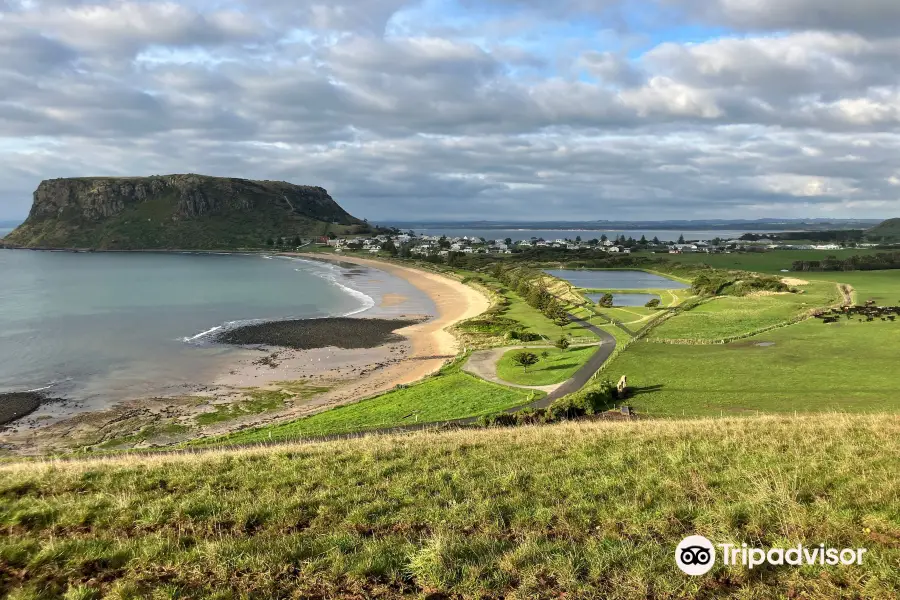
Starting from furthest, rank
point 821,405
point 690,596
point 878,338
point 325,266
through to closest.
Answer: point 325,266
point 878,338
point 821,405
point 690,596

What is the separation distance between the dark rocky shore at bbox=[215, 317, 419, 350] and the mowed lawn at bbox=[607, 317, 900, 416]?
2941 centimetres

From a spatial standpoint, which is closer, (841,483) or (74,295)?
(841,483)

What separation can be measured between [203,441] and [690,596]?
27.4 meters

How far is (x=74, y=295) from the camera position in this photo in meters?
88.8

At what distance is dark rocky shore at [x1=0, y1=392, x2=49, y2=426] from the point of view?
33656mm

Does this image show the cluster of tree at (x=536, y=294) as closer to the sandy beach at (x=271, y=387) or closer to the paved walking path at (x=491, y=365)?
the paved walking path at (x=491, y=365)

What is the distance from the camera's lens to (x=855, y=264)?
423 feet

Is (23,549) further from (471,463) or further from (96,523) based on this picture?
(471,463)

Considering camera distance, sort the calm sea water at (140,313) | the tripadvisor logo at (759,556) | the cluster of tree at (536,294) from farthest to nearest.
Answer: the cluster of tree at (536,294) < the calm sea water at (140,313) < the tripadvisor logo at (759,556)

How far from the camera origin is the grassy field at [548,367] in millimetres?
38281

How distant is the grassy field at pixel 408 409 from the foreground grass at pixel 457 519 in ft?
46.3

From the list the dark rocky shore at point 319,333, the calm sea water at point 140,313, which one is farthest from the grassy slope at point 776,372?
the calm sea water at point 140,313

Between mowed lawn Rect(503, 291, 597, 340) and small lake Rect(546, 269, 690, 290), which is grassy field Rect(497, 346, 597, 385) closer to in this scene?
mowed lawn Rect(503, 291, 597, 340)

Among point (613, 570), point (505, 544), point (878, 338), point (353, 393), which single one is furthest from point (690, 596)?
point (878, 338)
